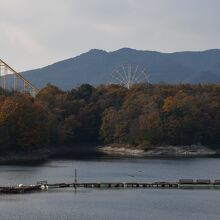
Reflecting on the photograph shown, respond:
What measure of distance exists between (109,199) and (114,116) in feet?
214

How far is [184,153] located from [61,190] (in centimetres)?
5266

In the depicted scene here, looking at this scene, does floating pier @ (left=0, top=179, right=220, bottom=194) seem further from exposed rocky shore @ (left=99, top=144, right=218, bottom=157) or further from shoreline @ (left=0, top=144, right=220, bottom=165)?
exposed rocky shore @ (left=99, top=144, right=218, bottom=157)

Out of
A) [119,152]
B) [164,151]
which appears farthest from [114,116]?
[164,151]

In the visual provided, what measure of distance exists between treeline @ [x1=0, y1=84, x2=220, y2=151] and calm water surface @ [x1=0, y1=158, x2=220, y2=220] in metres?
16.8

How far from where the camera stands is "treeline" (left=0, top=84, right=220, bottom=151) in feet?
335

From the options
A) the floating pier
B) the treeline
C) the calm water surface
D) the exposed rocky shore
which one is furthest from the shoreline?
the floating pier

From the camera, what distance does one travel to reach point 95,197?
198 ft

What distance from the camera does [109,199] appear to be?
195 feet

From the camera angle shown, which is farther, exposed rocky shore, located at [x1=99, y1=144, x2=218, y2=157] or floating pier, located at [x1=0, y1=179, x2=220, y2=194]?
exposed rocky shore, located at [x1=99, y1=144, x2=218, y2=157]

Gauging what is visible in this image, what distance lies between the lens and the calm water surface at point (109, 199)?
51906 mm

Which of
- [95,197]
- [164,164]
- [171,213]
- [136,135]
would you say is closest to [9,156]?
[164,164]

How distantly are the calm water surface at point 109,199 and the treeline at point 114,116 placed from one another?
1678cm

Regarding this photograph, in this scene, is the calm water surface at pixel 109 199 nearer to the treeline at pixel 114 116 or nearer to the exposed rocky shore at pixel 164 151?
the treeline at pixel 114 116

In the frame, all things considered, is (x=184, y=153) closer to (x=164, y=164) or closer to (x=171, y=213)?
(x=164, y=164)
